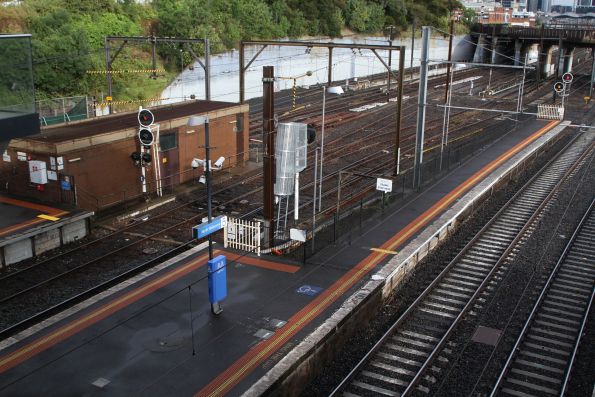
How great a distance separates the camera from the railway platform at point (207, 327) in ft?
32.1

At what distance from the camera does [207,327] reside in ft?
37.9

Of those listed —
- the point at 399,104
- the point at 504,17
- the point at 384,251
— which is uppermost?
the point at 504,17

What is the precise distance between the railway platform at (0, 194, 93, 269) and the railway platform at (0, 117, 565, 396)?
392cm

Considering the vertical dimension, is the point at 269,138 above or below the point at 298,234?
above

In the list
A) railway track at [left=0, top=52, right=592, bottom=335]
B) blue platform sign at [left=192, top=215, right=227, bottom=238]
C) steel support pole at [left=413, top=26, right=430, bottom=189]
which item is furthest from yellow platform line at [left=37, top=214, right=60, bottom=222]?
steel support pole at [left=413, top=26, right=430, bottom=189]

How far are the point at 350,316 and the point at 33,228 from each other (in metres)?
8.92

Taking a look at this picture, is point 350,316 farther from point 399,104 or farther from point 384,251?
point 399,104

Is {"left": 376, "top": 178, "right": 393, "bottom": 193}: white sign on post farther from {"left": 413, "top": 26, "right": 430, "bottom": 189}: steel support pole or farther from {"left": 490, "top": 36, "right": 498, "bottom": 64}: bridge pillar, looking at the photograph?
{"left": 490, "top": 36, "right": 498, "bottom": 64}: bridge pillar

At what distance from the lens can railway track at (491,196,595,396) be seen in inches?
424

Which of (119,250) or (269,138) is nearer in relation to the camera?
(269,138)

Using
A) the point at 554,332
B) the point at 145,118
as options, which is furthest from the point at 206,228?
the point at 145,118

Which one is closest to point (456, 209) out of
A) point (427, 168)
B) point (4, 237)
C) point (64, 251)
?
point (427, 168)

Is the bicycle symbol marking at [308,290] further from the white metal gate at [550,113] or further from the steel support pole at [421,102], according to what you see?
the white metal gate at [550,113]

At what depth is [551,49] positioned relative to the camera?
238ft
